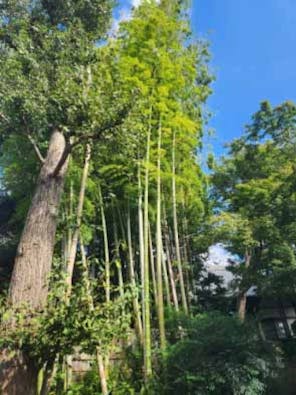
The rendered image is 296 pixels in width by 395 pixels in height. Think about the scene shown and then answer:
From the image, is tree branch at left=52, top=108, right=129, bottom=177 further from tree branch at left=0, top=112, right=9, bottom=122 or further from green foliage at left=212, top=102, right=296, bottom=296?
green foliage at left=212, top=102, right=296, bottom=296

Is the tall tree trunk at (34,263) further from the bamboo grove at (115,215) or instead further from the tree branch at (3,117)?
the tree branch at (3,117)

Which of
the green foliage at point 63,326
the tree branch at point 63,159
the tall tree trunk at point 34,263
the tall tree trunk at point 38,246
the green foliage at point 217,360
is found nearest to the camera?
the green foliage at point 63,326

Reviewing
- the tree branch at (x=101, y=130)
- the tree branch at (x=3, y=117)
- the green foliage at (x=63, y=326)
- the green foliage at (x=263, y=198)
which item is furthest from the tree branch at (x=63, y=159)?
the green foliage at (x=263, y=198)

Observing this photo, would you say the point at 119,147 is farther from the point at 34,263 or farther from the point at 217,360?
the point at 217,360

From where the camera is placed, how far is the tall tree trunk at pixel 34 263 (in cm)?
214

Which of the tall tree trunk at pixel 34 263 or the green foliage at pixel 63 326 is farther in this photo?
the tall tree trunk at pixel 34 263

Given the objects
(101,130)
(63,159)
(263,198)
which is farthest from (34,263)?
(263,198)

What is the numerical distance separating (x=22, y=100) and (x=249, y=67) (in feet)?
17.6

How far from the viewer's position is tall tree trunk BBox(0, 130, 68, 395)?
214cm

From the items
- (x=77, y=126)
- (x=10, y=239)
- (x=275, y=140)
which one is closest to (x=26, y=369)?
(x=77, y=126)

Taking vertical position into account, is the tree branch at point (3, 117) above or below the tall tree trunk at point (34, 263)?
above

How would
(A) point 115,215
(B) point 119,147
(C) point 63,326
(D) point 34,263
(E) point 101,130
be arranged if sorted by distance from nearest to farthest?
(C) point 63,326 → (D) point 34,263 → (E) point 101,130 → (B) point 119,147 → (A) point 115,215

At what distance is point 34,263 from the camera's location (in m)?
2.63

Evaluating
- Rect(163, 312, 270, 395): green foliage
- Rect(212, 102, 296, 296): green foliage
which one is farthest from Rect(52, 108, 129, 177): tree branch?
Rect(212, 102, 296, 296): green foliage
